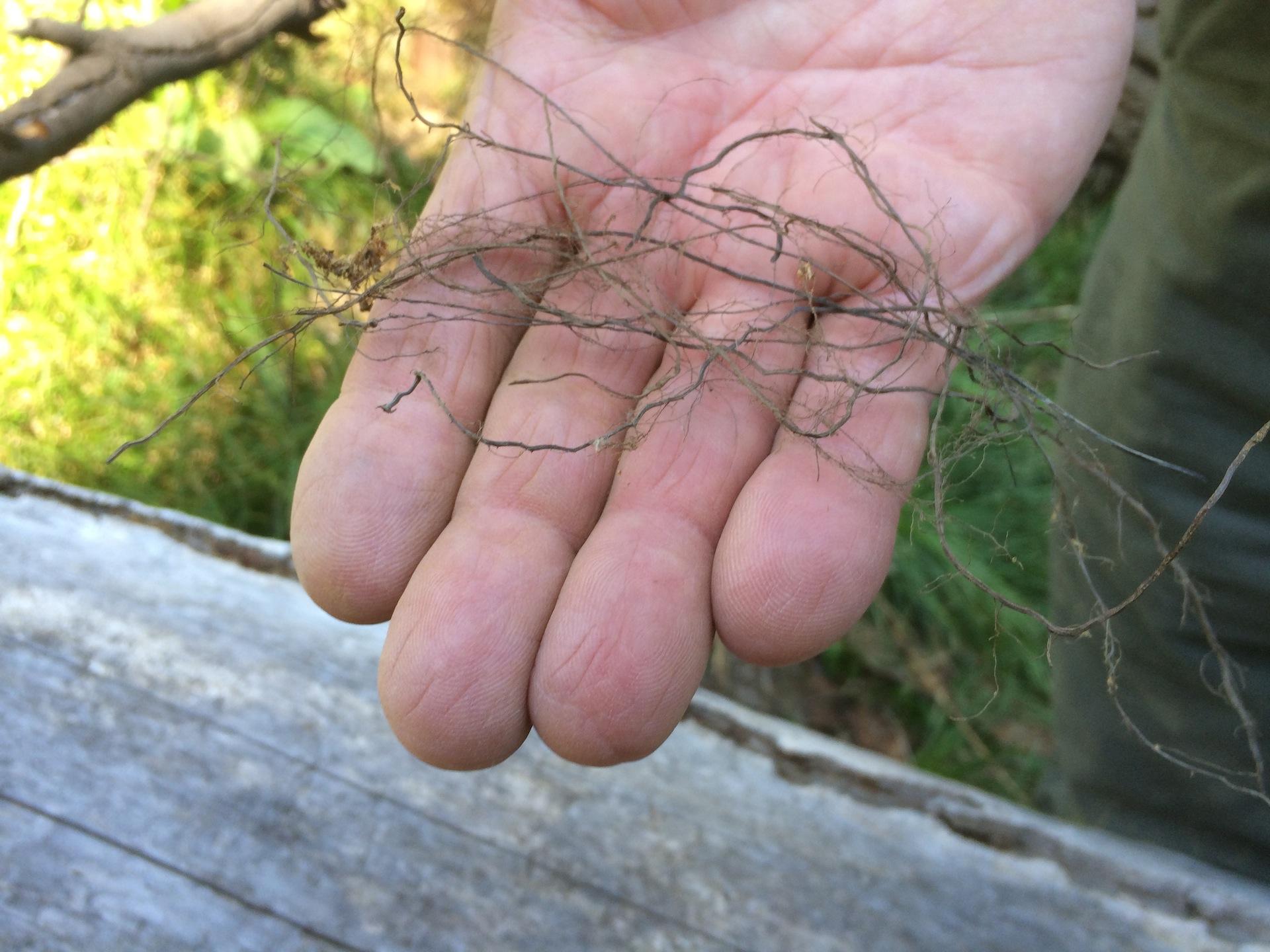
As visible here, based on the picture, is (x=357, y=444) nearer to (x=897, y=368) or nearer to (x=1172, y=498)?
(x=897, y=368)

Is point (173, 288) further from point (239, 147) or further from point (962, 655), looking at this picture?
point (962, 655)

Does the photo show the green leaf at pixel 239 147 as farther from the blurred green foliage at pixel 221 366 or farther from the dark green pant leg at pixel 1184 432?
the dark green pant leg at pixel 1184 432

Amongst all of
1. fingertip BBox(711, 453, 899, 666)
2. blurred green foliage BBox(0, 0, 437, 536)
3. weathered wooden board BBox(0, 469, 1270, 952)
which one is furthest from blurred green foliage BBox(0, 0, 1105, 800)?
fingertip BBox(711, 453, 899, 666)

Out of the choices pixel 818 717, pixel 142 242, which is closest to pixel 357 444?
pixel 818 717

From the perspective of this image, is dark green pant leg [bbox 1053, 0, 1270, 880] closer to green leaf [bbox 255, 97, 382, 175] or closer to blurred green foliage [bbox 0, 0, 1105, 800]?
blurred green foliage [bbox 0, 0, 1105, 800]

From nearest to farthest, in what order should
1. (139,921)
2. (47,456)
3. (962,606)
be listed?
(139,921)
(47,456)
(962,606)
